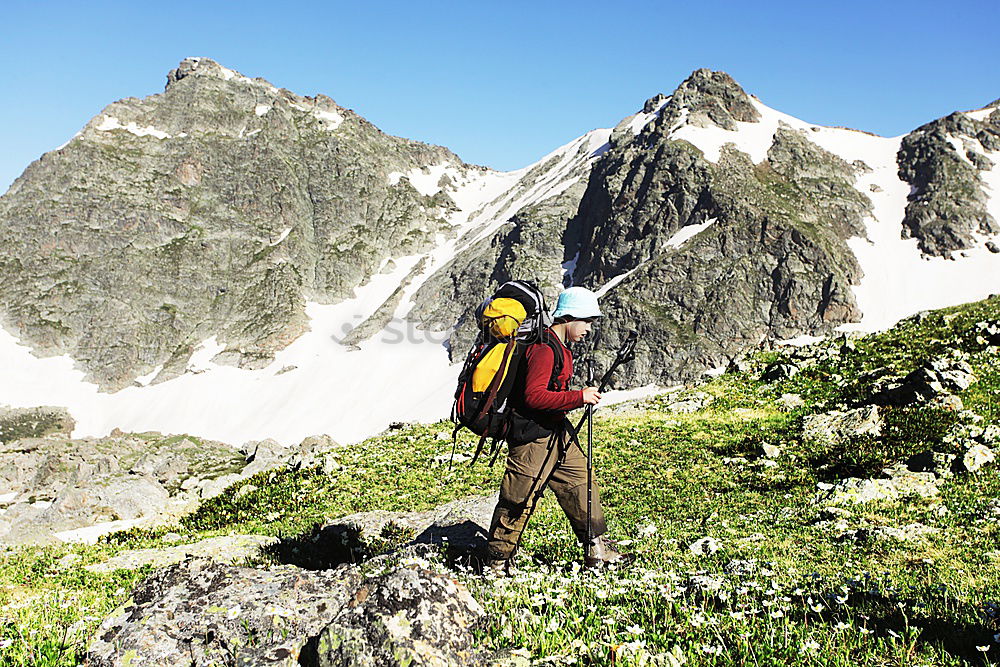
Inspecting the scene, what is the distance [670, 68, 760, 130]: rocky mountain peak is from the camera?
5458 inches

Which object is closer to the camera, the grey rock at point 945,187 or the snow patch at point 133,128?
the grey rock at point 945,187

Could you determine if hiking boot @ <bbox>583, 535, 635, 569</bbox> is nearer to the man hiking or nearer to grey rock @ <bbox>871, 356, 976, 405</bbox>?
the man hiking

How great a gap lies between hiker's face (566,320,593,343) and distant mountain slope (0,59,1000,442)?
94637 millimetres

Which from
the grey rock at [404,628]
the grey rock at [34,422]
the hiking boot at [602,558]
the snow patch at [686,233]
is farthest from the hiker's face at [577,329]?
the grey rock at [34,422]

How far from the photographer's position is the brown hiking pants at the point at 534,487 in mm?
7762

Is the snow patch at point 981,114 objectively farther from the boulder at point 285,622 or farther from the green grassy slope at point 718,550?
the boulder at point 285,622

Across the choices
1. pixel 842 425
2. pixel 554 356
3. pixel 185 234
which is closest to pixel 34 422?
pixel 185 234

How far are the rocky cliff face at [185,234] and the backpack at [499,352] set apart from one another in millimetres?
144056

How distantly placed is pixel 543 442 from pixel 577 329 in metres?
1.62

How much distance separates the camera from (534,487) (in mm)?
7766

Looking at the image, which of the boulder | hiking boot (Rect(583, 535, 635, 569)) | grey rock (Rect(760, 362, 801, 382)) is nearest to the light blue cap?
hiking boot (Rect(583, 535, 635, 569))

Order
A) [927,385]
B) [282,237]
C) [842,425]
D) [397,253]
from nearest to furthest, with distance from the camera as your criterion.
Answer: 1. [842,425]
2. [927,385]
3. [282,237]
4. [397,253]

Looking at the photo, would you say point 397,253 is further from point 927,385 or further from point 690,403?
point 927,385

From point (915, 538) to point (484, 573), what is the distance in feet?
22.3
